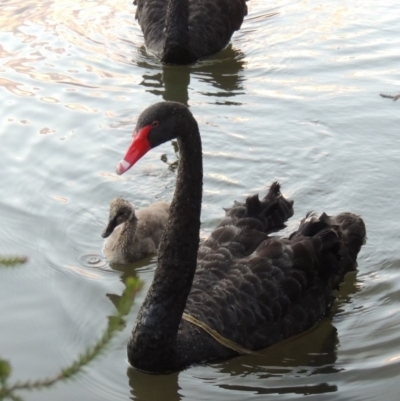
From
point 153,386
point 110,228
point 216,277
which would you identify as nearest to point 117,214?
point 110,228

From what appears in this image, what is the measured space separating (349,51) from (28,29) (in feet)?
9.54

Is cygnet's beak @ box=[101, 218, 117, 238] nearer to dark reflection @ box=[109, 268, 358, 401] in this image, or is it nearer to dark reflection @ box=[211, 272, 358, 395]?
dark reflection @ box=[109, 268, 358, 401]

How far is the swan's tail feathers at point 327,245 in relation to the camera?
427 cm

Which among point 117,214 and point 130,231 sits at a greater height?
point 117,214

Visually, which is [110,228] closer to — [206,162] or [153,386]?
[206,162]

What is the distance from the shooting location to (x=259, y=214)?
14.7 ft

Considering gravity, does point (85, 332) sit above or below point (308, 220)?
below

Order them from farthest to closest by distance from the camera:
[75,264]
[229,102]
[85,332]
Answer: [229,102] < [75,264] < [85,332]

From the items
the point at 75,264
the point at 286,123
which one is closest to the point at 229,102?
the point at 286,123

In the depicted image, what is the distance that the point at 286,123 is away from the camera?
644 cm

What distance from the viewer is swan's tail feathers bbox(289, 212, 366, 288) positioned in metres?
4.27

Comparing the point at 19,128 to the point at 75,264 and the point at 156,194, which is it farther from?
the point at 75,264

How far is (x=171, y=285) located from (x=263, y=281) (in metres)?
0.43

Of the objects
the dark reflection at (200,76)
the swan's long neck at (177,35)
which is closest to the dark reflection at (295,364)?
the dark reflection at (200,76)
